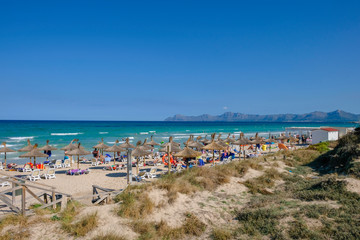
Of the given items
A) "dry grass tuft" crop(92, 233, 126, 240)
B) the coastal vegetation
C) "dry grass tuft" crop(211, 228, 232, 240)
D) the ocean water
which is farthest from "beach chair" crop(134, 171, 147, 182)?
the ocean water

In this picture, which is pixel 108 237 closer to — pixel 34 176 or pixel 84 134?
pixel 34 176

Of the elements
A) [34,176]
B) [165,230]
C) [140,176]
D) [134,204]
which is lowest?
[140,176]

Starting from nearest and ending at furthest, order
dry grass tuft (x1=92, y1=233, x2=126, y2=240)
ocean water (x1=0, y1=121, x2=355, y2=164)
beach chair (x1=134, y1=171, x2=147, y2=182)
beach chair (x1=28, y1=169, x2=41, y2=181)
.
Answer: dry grass tuft (x1=92, y1=233, x2=126, y2=240) → beach chair (x1=28, y1=169, x2=41, y2=181) → beach chair (x1=134, y1=171, x2=147, y2=182) → ocean water (x1=0, y1=121, x2=355, y2=164)

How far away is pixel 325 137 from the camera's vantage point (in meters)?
30.5

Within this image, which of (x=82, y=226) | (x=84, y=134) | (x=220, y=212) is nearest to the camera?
(x=82, y=226)

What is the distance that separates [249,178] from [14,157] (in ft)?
81.5

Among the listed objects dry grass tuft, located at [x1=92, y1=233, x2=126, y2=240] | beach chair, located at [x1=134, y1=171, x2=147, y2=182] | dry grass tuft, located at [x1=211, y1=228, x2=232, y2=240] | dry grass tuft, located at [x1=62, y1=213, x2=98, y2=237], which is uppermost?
dry grass tuft, located at [x1=62, y1=213, x2=98, y2=237]

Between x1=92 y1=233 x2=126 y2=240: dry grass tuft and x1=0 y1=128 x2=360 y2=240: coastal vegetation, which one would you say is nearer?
x1=92 y1=233 x2=126 y2=240: dry grass tuft

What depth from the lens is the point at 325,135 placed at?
30.5 metres

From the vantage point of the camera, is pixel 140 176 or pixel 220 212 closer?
pixel 220 212

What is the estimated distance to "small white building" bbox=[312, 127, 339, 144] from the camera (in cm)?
3031

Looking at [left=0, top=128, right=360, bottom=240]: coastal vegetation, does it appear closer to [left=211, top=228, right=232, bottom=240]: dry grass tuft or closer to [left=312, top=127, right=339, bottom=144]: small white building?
[left=211, top=228, right=232, bottom=240]: dry grass tuft

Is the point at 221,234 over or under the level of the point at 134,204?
under

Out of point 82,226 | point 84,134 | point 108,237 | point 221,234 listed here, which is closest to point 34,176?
point 82,226
